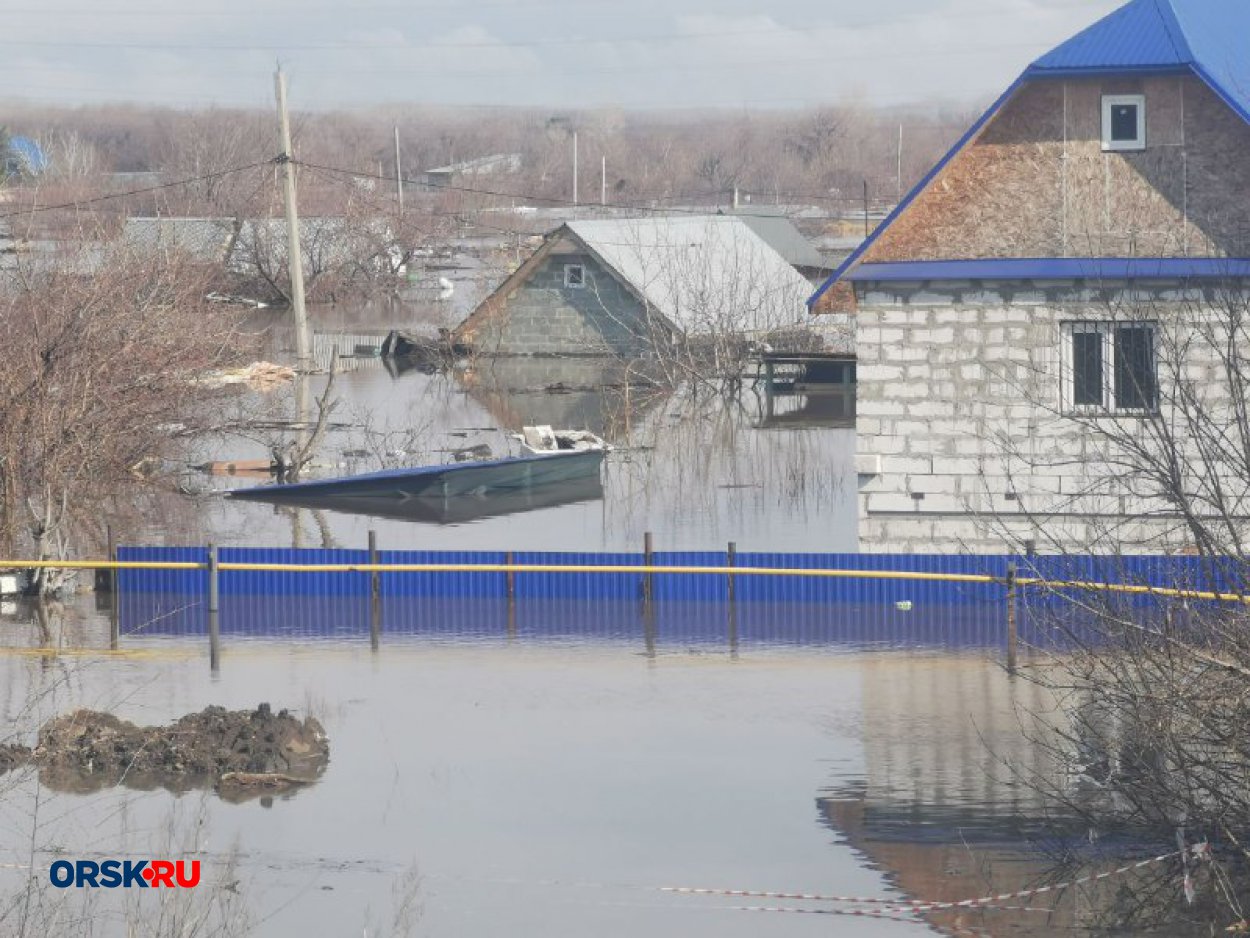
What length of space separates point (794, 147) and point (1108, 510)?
134880 mm

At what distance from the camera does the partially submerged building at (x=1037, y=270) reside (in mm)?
22516

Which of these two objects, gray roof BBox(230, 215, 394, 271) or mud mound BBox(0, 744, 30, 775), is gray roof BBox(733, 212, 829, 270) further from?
mud mound BBox(0, 744, 30, 775)

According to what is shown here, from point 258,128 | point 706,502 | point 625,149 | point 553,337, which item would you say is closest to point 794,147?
point 625,149

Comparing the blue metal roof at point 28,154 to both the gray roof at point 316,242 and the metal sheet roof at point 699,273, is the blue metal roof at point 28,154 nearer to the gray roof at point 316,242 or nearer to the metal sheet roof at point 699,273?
the gray roof at point 316,242

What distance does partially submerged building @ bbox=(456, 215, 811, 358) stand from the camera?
52.7 meters

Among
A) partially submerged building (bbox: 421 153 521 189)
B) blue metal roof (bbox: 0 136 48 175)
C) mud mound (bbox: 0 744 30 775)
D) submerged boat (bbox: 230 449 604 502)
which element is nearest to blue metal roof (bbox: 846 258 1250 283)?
submerged boat (bbox: 230 449 604 502)

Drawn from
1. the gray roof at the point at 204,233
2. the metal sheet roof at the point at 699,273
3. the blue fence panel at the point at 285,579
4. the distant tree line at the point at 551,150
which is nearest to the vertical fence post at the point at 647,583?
the blue fence panel at the point at 285,579

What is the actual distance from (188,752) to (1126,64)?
13361mm

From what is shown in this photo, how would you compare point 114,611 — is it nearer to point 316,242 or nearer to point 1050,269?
point 1050,269

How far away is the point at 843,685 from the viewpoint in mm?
17953

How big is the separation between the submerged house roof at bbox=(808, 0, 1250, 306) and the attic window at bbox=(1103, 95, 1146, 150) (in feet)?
1.23

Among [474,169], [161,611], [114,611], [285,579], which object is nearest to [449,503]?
[161,611]

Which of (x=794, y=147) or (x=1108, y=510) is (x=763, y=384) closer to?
(x=1108, y=510)

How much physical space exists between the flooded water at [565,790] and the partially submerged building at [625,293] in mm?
33408
